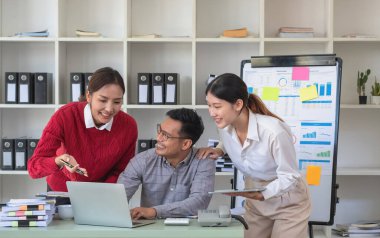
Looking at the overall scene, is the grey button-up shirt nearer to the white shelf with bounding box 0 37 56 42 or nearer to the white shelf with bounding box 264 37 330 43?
the white shelf with bounding box 264 37 330 43

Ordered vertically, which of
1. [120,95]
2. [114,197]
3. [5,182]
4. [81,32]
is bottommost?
[5,182]

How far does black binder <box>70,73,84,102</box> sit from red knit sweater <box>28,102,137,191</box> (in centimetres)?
149

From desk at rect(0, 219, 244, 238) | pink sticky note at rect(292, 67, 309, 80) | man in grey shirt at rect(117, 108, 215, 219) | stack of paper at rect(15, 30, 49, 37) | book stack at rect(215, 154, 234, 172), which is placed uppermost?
stack of paper at rect(15, 30, 49, 37)

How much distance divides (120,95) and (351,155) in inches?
102

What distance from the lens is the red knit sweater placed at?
9.43 feet

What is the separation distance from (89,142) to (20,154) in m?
1.75

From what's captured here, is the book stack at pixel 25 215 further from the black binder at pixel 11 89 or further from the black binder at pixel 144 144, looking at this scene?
the black binder at pixel 11 89

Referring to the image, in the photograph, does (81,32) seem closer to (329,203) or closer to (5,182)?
(5,182)

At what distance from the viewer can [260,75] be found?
3.74m

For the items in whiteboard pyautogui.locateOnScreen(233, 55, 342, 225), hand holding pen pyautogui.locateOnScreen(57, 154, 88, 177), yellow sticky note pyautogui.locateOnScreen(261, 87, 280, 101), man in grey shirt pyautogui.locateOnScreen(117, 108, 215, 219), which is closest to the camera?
hand holding pen pyautogui.locateOnScreen(57, 154, 88, 177)

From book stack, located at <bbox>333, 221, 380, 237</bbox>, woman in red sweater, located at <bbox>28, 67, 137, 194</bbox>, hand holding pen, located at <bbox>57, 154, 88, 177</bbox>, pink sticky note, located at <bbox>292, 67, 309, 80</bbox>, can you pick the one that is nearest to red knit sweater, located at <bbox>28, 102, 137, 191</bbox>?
woman in red sweater, located at <bbox>28, 67, 137, 194</bbox>

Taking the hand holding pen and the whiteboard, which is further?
the whiteboard

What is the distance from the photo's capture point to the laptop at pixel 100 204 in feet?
7.41

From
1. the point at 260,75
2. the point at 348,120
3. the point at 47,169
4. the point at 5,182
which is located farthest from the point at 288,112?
the point at 5,182
